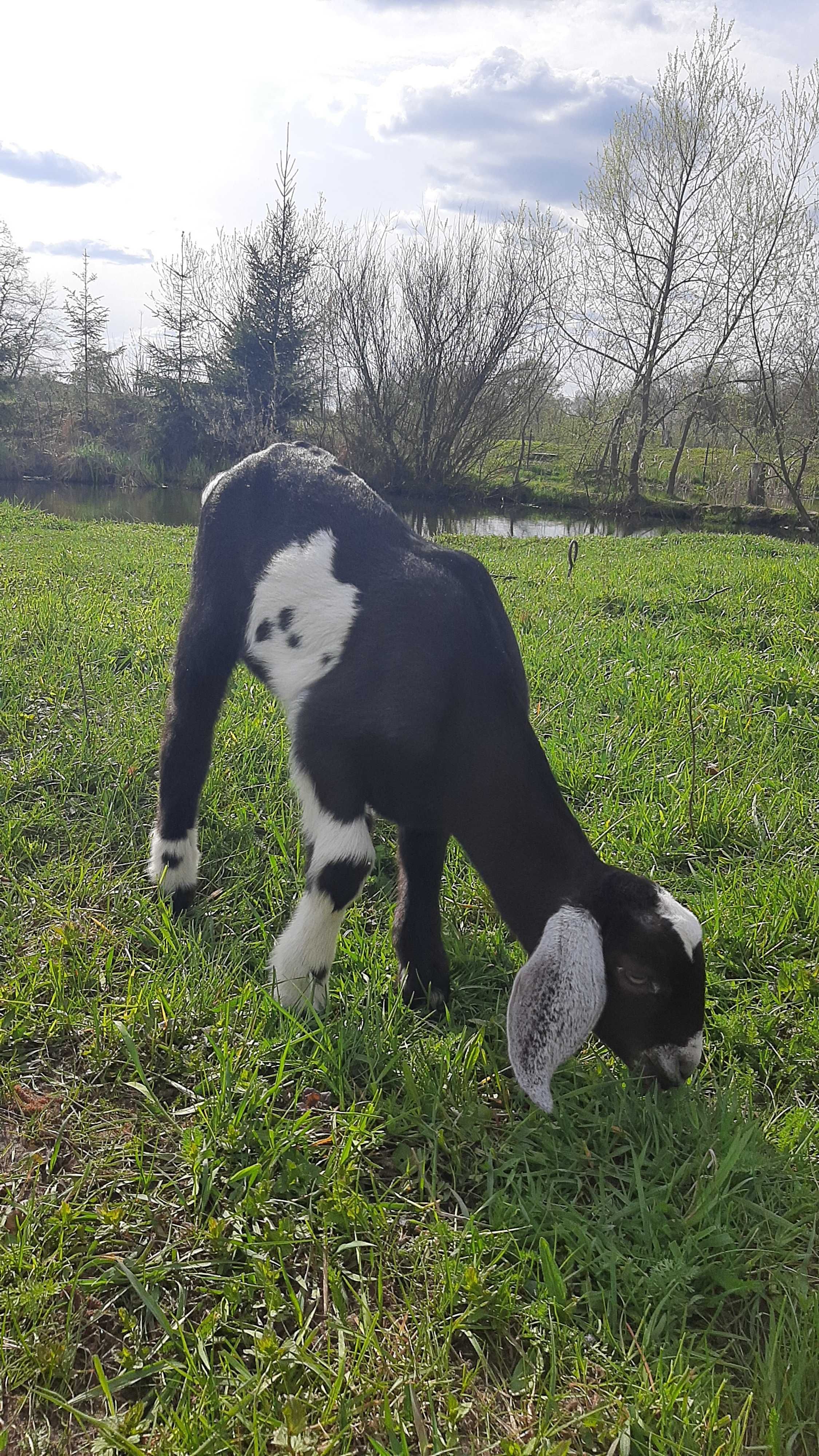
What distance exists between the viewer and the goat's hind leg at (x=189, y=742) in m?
3.01

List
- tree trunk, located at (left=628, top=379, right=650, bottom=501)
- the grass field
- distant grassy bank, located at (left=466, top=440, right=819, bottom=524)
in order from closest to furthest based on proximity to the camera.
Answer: the grass field
distant grassy bank, located at (left=466, top=440, right=819, bottom=524)
tree trunk, located at (left=628, top=379, right=650, bottom=501)

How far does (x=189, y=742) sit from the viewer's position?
123 inches

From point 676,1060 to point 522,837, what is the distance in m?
0.66

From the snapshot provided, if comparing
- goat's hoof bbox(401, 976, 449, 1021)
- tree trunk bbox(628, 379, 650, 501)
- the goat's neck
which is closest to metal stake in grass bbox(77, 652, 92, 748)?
goat's hoof bbox(401, 976, 449, 1021)

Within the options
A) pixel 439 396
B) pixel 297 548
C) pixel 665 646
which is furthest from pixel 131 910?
pixel 439 396

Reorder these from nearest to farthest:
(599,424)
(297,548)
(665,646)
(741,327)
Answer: (297,548), (665,646), (741,327), (599,424)

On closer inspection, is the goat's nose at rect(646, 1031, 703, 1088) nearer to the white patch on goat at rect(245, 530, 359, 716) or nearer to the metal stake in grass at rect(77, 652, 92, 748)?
the white patch on goat at rect(245, 530, 359, 716)

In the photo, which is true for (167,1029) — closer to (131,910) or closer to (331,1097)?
(331,1097)

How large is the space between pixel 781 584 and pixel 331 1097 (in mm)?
6063

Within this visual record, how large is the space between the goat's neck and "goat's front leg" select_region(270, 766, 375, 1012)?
0.30 meters

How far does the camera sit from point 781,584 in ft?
22.6

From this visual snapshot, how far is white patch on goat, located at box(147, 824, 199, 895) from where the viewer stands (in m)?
2.97

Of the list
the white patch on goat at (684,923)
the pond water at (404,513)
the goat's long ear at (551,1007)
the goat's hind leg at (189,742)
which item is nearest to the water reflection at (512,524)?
the pond water at (404,513)

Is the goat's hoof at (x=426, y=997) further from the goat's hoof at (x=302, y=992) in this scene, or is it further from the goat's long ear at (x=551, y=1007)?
the goat's long ear at (x=551, y=1007)
